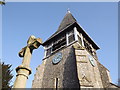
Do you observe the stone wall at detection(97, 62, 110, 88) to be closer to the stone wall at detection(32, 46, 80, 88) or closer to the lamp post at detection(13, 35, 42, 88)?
the stone wall at detection(32, 46, 80, 88)

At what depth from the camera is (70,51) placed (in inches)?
555

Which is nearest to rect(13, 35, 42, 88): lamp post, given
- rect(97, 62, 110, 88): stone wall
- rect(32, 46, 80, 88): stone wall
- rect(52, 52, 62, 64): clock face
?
rect(32, 46, 80, 88): stone wall

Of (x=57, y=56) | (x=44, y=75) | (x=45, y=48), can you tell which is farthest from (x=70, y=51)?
(x=45, y=48)

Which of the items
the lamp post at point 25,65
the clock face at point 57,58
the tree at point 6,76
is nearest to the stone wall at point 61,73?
the clock face at point 57,58

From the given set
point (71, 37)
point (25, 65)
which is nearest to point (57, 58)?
point (71, 37)

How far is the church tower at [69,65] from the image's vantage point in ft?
36.4

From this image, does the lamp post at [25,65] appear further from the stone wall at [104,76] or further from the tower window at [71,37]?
the stone wall at [104,76]

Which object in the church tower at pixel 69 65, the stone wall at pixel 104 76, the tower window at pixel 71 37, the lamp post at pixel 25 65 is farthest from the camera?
the tower window at pixel 71 37

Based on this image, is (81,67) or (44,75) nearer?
(81,67)

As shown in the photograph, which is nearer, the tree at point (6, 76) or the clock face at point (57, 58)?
the tree at point (6, 76)

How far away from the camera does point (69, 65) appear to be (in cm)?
1282

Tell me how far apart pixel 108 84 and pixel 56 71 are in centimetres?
551

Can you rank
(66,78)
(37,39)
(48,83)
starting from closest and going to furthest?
(37,39)
(66,78)
(48,83)

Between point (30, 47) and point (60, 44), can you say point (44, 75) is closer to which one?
point (60, 44)
